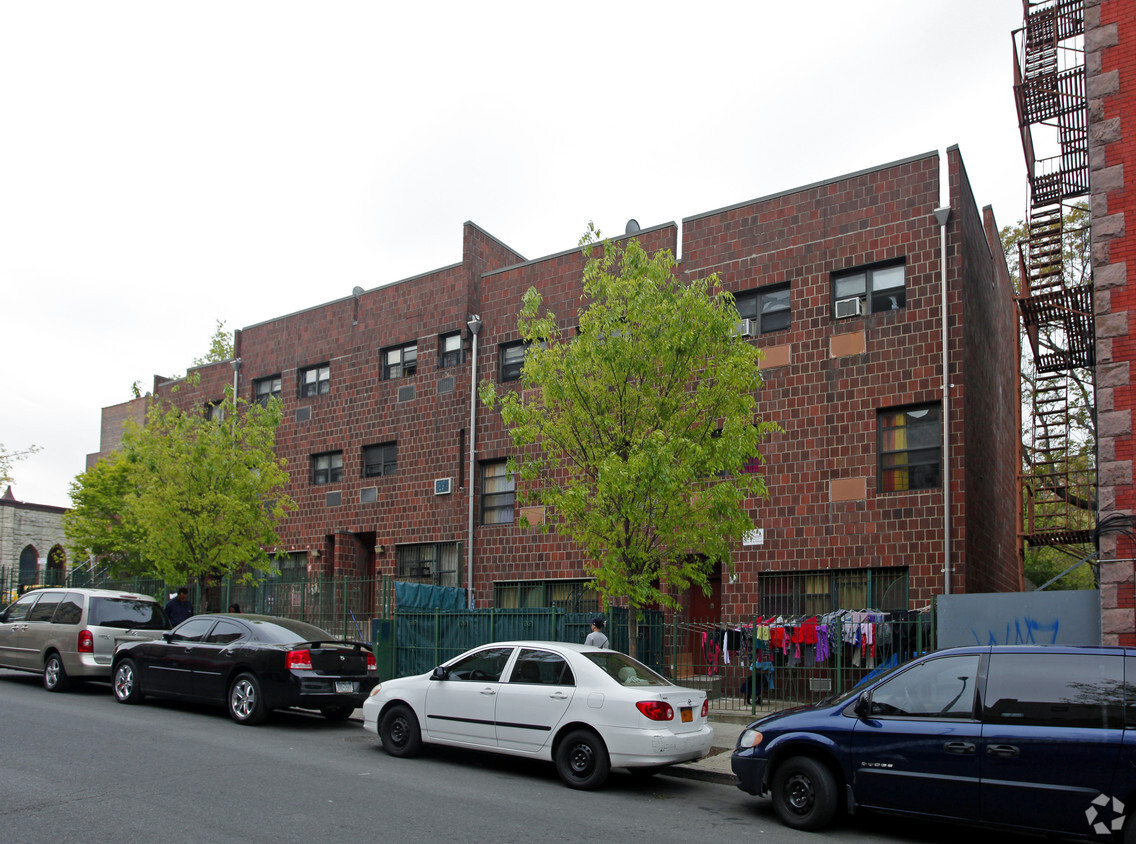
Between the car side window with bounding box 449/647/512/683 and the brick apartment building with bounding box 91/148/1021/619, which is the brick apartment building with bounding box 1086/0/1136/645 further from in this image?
the car side window with bounding box 449/647/512/683

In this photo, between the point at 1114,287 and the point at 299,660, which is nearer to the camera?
the point at 1114,287

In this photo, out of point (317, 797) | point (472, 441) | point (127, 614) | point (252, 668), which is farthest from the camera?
point (472, 441)

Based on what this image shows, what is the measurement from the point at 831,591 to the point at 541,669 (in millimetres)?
8729

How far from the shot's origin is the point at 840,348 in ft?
58.1

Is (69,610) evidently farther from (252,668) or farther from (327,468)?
(327,468)

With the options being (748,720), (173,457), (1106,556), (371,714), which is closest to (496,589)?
(173,457)

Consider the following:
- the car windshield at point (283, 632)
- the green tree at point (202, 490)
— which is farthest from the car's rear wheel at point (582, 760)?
the green tree at point (202, 490)

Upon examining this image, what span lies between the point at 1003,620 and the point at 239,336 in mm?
23392

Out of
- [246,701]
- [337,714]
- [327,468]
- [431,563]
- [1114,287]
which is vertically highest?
[1114,287]

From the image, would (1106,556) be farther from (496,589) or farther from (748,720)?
(496,589)

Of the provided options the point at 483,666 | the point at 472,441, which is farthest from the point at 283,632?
the point at 472,441

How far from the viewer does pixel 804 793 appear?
8164mm

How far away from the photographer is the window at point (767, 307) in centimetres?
1864

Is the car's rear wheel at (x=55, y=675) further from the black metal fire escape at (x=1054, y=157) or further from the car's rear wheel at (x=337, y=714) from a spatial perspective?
the black metal fire escape at (x=1054, y=157)
